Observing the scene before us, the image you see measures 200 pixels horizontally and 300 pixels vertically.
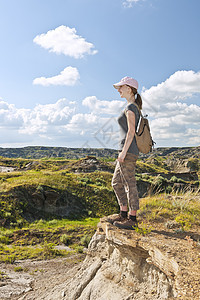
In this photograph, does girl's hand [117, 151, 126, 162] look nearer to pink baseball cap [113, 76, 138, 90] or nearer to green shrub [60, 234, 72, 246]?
pink baseball cap [113, 76, 138, 90]

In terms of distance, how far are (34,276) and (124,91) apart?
9732 millimetres

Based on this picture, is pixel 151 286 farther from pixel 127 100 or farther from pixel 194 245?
pixel 127 100

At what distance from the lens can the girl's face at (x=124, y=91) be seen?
193 inches

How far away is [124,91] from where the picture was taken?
4918mm

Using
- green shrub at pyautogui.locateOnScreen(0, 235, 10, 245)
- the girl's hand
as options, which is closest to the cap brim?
the girl's hand

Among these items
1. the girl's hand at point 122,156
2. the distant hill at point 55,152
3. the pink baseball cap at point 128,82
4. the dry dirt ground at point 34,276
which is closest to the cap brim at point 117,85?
the pink baseball cap at point 128,82

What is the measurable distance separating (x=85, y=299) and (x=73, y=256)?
8374 mm

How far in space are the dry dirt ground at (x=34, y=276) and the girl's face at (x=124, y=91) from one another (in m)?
6.20

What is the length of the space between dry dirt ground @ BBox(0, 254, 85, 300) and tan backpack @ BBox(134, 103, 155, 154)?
5.44m

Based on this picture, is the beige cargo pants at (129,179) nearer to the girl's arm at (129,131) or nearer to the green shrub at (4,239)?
the girl's arm at (129,131)

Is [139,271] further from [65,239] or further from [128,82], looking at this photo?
[65,239]

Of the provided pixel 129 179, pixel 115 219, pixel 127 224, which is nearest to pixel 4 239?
pixel 115 219

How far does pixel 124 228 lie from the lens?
495 centimetres

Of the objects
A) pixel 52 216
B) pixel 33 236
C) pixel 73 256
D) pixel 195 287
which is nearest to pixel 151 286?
pixel 195 287
